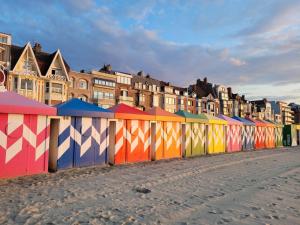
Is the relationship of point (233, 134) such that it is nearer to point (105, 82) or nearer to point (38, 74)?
point (38, 74)

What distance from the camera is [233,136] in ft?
84.5

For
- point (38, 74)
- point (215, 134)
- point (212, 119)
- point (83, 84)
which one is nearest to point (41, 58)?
point (38, 74)

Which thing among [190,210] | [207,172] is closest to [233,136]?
[207,172]

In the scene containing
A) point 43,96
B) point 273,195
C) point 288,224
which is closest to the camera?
point 288,224

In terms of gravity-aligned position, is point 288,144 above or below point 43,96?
below

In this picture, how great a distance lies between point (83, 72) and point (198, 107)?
33950 mm

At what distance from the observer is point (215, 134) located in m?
22.7

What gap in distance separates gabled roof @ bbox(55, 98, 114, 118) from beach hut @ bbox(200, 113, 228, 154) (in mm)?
9911

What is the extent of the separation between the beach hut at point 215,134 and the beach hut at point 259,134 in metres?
8.07

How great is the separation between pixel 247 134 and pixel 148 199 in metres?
23.4

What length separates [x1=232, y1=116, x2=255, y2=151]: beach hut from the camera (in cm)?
2781

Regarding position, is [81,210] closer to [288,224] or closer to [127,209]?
[127,209]

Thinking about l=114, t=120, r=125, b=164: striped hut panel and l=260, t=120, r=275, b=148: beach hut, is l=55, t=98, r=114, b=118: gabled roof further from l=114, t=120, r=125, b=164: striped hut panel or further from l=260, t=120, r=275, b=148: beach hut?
l=260, t=120, r=275, b=148: beach hut

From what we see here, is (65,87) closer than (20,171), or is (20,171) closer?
(20,171)
